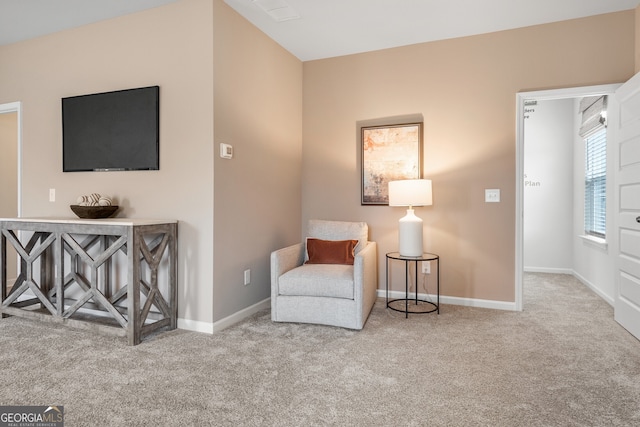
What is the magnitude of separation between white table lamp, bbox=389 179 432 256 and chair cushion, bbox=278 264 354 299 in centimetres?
60

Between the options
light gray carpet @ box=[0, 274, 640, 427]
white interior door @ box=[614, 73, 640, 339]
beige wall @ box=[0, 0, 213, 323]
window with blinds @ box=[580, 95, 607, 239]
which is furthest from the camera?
window with blinds @ box=[580, 95, 607, 239]

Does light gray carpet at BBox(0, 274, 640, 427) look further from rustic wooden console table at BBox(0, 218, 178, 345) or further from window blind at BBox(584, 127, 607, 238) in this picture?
window blind at BBox(584, 127, 607, 238)

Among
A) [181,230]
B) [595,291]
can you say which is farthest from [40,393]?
[595,291]

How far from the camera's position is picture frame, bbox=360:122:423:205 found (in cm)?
369

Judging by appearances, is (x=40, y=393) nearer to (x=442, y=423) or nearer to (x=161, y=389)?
(x=161, y=389)

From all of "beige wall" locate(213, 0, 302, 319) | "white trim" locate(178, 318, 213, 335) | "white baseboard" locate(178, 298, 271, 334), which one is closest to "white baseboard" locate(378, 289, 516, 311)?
"beige wall" locate(213, 0, 302, 319)

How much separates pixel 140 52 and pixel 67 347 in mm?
2289

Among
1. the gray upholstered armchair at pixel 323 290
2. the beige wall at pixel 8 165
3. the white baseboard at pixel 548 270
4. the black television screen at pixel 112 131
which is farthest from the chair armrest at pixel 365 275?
the beige wall at pixel 8 165

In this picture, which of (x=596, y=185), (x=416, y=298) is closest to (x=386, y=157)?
(x=416, y=298)

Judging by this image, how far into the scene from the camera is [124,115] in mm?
3061

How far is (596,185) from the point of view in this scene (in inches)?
171

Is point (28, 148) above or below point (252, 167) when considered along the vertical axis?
above

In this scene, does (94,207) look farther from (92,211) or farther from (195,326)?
(195,326)

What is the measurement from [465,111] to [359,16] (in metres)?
1.32
